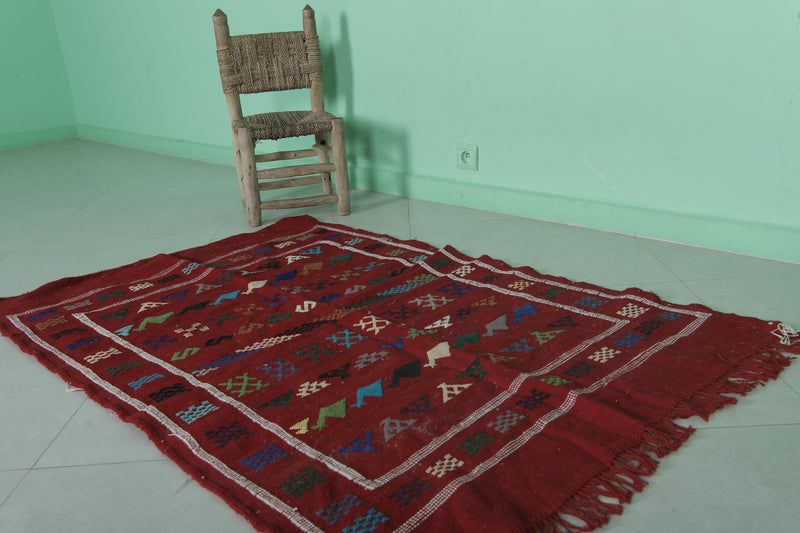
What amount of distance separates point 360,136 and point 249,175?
0.74 m

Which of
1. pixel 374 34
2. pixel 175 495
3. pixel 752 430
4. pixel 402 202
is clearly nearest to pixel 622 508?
pixel 752 430

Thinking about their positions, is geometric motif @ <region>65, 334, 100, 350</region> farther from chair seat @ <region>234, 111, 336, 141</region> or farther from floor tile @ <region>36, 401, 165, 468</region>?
chair seat @ <region>234, 111, 336, 141</region>

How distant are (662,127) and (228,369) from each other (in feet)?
5.51

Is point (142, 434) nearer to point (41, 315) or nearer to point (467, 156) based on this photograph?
point (41, 315)

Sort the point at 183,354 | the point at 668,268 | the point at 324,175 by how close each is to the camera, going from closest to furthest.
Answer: the point at 183,354
the point at 668,268
the point at 324,175

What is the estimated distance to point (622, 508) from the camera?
1.21 metres

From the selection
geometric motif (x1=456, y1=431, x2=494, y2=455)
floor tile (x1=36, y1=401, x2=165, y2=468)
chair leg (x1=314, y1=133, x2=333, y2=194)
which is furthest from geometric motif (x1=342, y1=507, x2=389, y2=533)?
→ chair leg (x1=314, y1=133, x2=333, y2=194)

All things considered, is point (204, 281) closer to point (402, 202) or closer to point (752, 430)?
point (402, 202)

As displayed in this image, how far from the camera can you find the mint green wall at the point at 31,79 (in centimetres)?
490

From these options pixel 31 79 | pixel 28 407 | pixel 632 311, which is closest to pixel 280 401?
pixel 28 407

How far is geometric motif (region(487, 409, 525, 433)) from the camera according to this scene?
1.42 m

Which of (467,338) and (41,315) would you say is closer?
(467,338)

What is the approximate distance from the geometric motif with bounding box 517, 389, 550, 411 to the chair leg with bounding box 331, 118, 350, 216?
5.51 feet

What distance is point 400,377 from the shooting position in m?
1.64
